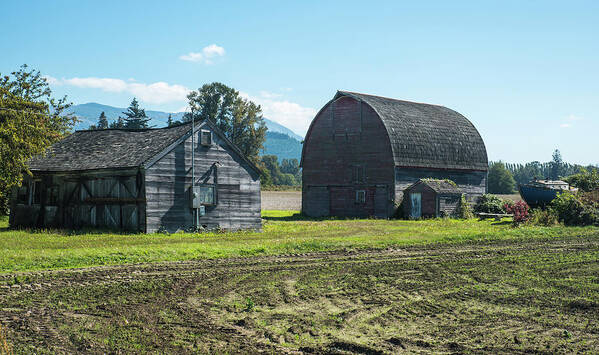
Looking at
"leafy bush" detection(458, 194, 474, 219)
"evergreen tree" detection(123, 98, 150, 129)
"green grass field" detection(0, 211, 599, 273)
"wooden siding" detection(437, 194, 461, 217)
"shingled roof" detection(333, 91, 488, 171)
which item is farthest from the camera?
"evergreen tree" detection(123, 98, 150, 129)

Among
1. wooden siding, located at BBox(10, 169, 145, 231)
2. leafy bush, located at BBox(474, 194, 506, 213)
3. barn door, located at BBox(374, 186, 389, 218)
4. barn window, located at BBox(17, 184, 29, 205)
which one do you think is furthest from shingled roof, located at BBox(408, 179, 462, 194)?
barn window, located at BBox(17, 184, 29, 205)

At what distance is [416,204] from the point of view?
45656mm

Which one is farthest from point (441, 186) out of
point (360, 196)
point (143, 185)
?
point (143, 185)

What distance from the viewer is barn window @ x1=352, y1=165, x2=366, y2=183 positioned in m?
47.6

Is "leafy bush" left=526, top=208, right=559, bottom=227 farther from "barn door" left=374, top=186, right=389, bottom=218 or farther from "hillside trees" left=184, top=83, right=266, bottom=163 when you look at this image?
"hillside trees" left=184, top=83, right=266, bottom=163

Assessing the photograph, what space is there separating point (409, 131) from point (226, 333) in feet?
129

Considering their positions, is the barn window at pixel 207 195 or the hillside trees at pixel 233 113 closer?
the barn window at pixel 207 195

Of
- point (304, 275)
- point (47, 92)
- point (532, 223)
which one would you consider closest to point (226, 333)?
point (304, 275)

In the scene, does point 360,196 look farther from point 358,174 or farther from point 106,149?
point 106,149

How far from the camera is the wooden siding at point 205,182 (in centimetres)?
3031

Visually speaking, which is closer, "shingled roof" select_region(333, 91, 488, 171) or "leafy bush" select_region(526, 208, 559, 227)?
"leafy bush" select_region(526, 208, 559, 227)

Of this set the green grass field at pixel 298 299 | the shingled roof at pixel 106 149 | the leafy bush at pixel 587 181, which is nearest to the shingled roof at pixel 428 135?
the leafy bush at pixel 587 181

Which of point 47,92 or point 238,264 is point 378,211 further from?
point 47,92

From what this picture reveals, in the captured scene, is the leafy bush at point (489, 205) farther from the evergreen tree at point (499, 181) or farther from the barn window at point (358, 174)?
the evergreen tree at point (499, 181)
